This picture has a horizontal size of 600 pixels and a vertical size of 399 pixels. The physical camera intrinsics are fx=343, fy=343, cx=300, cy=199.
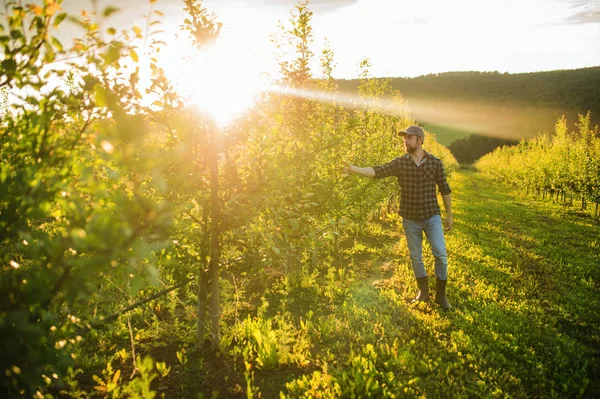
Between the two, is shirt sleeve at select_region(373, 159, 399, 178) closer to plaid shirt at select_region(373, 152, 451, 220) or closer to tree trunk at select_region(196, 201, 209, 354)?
plaid shirt at select_region(373, 152, 451, 220)

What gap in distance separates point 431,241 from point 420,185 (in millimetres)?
953

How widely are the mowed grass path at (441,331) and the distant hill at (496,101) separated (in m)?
87.6

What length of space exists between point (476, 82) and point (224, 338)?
18062 centimetres

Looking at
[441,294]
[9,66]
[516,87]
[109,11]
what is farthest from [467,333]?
[516,87]

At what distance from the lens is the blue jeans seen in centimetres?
561

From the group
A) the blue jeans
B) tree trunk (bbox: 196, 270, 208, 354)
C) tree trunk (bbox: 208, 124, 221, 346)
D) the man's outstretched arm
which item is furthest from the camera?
the blue jeans

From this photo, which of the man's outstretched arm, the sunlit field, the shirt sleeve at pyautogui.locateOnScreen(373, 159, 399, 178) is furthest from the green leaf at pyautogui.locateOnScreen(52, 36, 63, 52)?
the shirt sleeve at pyautogui.locateOnScreen(373, 159, 399, 178)

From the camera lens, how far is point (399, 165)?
5801 millimetres

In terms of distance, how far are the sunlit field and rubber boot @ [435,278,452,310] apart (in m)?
0.22

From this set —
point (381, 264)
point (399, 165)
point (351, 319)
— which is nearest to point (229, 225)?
point (351, 319)

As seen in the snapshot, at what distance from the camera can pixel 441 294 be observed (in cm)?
579

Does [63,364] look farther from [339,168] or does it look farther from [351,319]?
[339,168]

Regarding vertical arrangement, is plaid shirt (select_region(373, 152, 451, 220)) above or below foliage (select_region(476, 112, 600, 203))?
above

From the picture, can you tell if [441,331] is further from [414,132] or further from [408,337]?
[414,132]
